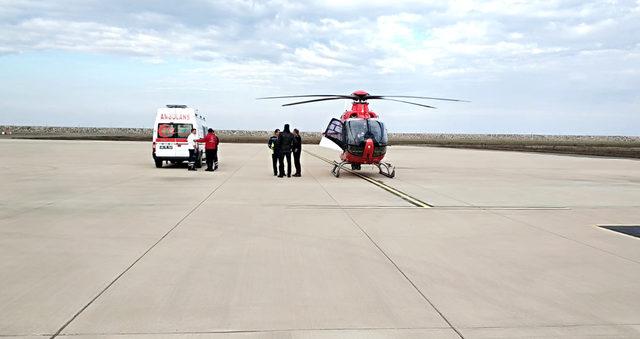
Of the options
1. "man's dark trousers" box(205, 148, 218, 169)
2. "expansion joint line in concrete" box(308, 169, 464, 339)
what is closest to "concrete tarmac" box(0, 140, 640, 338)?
"expansion joint line in concrete" box(308, 169, 464, 339)

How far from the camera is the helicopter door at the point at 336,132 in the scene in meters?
19.2

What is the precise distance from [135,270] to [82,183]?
1051 cm

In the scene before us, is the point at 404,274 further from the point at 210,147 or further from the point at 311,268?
the point at 210,147

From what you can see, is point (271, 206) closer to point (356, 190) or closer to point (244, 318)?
point (356, 190)

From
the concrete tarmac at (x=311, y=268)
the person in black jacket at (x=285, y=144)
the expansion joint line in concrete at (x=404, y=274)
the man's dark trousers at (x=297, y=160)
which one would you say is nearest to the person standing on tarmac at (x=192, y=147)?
the person in black jacket at (x=285, y=144)

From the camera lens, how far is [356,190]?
48.8 ft

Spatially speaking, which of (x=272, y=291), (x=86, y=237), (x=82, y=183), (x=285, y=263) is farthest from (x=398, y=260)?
(x=82, y=183)

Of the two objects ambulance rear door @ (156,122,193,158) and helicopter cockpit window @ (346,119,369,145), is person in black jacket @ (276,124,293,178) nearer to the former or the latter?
helicopter cockpit window @ (346,119,369,145)

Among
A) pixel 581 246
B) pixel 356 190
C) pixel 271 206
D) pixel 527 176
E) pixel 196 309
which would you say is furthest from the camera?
pixel 527 176

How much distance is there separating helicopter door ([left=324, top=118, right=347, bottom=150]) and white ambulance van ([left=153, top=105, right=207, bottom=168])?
5.34 meters

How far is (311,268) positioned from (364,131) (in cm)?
1262

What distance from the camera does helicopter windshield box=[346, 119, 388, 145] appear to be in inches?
720

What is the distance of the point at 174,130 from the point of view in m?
21.4

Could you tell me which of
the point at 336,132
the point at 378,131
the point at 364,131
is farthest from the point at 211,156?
the point at 378,131
